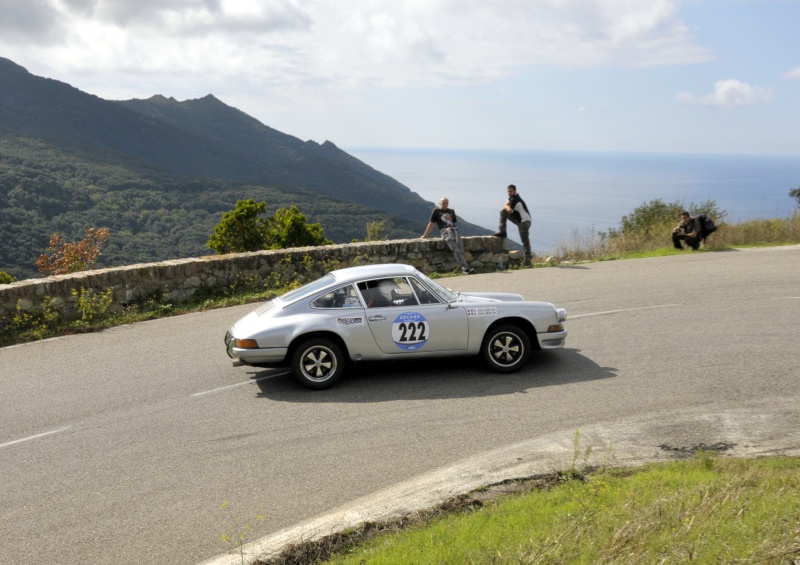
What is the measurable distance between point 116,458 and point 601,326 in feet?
24.1

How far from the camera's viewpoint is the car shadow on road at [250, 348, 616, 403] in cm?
895

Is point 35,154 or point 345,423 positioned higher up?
point 35,154

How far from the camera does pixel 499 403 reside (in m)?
8.52

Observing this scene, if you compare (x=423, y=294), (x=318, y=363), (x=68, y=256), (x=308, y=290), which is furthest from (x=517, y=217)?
(x=68, y=256)

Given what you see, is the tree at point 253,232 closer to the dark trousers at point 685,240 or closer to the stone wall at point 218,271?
the stone wall at point 218,271

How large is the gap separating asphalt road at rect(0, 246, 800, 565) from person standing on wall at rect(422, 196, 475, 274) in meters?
5.09

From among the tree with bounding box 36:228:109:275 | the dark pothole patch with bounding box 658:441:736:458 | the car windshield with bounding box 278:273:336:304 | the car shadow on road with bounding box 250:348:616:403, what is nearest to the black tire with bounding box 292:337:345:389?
the car shadow on road with bounding box 250:348:616:403

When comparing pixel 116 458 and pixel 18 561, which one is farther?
pixel 116 458

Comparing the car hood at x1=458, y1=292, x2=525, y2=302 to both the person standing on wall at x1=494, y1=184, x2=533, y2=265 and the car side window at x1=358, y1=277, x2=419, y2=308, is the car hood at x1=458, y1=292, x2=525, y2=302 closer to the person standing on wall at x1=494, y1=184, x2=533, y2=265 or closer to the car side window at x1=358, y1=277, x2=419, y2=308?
the car side window at x1=358, y1=277, x2=419, y2=308

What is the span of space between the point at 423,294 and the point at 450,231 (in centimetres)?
777

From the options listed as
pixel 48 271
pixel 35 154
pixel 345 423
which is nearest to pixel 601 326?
pixel 345 423

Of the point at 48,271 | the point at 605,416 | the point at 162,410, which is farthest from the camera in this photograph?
the point at 48,271

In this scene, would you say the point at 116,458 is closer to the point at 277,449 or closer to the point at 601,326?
the point at 277,449

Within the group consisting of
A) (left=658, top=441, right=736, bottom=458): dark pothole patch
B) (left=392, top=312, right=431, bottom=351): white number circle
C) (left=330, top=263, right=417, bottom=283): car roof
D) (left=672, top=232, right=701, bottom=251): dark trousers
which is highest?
(left=672, top=232, right=701, bottom=251): dark trousers
